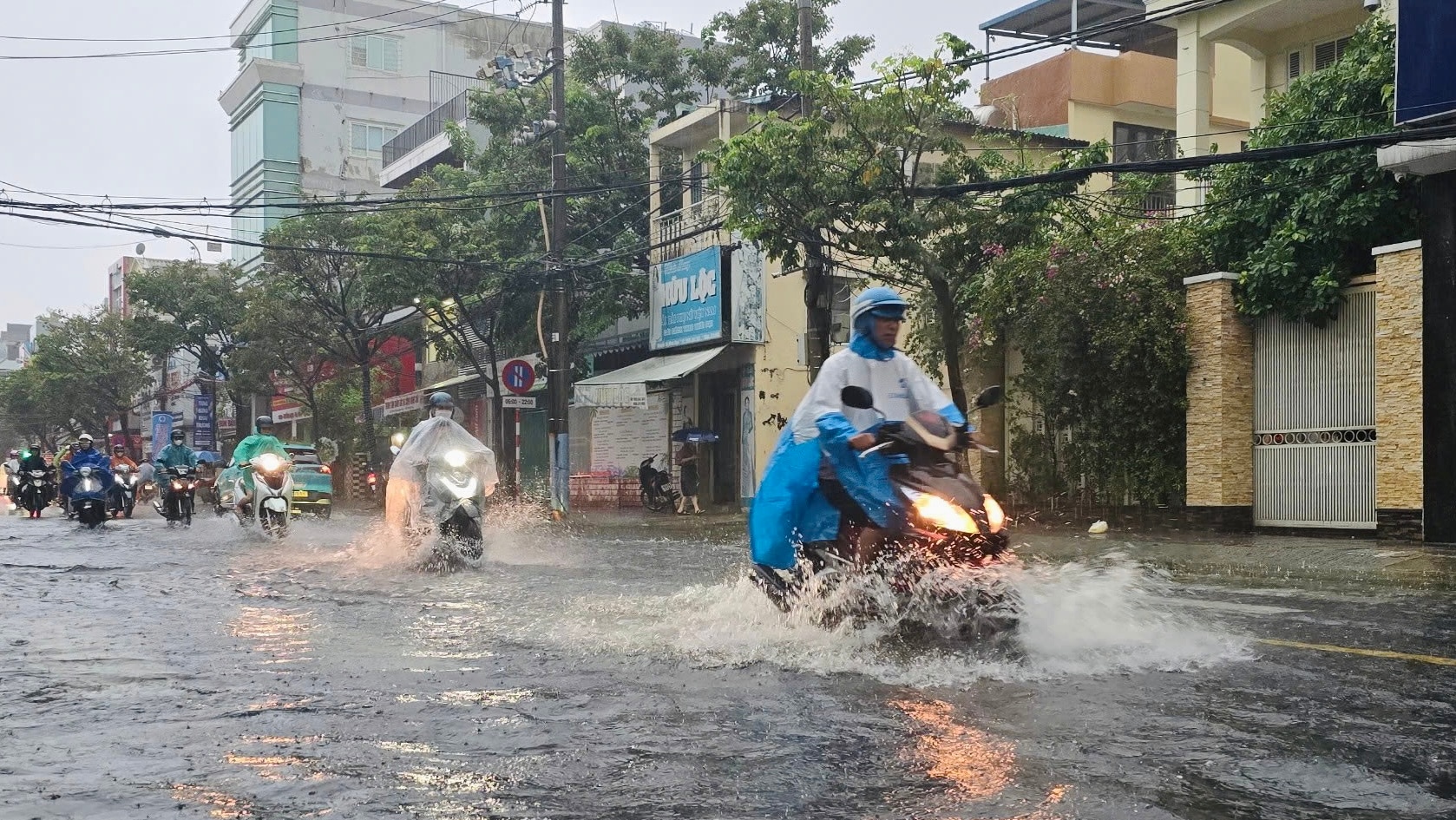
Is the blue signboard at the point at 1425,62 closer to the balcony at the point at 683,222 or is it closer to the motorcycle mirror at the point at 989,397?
the motorcycle mirror at the point at 989,397

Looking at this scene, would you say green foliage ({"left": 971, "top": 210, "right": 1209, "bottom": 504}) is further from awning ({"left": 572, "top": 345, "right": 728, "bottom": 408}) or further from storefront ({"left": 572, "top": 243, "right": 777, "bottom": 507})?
awning ({"left": 572, "top": 345, "right": 728, "bottom": 408})

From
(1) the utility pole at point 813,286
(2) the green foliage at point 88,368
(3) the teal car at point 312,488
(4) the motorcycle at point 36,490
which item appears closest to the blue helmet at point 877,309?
(1) the utility pole at point 813,286

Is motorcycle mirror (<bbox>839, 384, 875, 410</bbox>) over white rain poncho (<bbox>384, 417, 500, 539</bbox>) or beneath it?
over

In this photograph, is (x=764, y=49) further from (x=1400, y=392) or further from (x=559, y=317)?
(x=1400, y=392)

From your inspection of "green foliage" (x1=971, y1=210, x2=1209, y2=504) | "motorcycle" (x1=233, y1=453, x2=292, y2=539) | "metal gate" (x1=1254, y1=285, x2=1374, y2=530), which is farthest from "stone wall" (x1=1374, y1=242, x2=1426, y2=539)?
"motorcycle" (x1=233, y1=453, x2=292, y2=539)

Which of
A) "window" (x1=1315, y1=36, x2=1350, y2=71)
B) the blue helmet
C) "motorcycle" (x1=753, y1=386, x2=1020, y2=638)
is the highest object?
"window" (x1=1315, y1=36, x2=1350, y2=71)

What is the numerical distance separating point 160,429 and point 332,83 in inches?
888

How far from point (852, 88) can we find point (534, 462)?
2129 cm

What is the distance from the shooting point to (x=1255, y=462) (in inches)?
656

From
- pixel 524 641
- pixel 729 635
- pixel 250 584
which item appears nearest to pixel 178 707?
pixel 524 641

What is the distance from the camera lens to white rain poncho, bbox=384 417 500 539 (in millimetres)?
11570

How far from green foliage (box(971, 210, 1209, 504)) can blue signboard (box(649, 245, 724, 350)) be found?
864cm

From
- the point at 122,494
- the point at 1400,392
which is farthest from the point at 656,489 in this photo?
the point at 1400,392

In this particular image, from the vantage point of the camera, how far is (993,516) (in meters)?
6.11
